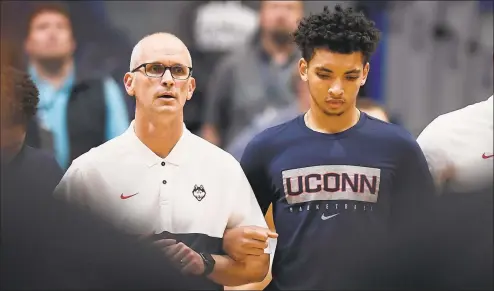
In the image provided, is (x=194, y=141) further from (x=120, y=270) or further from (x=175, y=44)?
(x=120, y=270)

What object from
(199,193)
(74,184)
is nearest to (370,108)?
(199,193)

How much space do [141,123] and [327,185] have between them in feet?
1.50

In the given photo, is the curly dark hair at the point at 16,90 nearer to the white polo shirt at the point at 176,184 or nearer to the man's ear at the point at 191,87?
the white polo shirt at the point at 176,184

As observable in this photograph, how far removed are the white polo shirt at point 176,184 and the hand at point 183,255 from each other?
0.08 m

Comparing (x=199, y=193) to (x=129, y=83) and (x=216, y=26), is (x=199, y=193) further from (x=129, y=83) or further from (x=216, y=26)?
(x=216, y=26)

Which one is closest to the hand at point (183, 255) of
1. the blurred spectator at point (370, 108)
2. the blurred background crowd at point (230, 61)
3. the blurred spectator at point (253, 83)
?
the blurred background crowd at point (230, 61)

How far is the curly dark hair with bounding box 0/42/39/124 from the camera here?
6.44ft

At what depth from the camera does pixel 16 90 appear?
2.00 meters

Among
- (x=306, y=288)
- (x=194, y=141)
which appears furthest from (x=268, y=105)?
(x=306, y=288)

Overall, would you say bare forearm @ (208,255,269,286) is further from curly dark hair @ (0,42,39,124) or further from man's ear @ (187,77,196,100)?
curly dark hair @ (0,42,39,124)

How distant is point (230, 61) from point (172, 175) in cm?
135

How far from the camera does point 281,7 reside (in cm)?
326

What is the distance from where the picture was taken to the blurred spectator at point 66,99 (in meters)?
2.36

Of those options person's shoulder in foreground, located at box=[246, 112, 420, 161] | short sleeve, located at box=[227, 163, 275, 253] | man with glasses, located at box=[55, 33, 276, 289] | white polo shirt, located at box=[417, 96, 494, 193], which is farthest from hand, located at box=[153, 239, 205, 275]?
white polo shirt, located at box=[417, 96, 494, 193]
